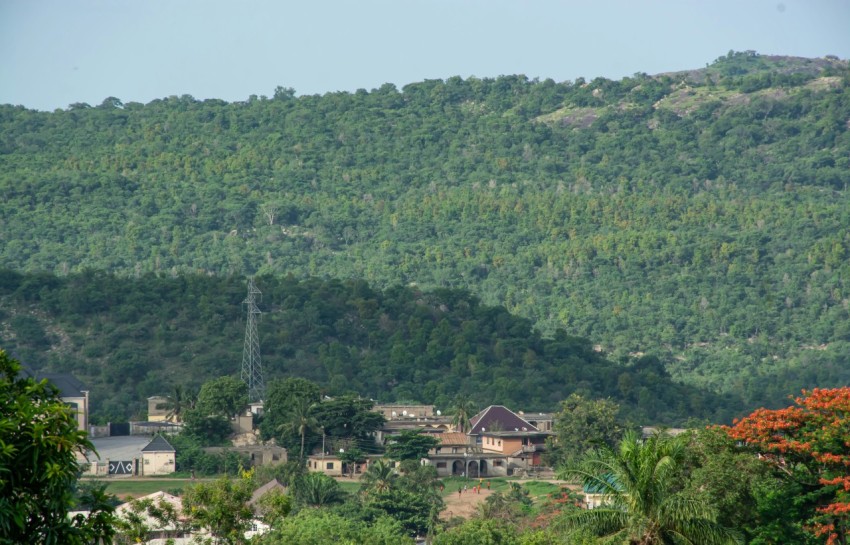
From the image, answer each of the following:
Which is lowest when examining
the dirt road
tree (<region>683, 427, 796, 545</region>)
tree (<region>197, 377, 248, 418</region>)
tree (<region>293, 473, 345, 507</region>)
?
the dirt road

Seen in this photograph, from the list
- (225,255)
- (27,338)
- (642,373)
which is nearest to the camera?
(27,338)

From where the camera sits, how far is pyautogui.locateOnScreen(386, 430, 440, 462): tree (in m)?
88.9

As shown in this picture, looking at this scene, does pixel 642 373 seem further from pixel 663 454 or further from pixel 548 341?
pixel 663 454

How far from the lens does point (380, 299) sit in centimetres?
14262

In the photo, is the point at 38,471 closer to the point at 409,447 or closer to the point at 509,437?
the point at 409,447

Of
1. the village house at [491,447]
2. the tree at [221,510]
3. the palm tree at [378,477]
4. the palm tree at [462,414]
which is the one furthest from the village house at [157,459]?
the tree at [221,510]

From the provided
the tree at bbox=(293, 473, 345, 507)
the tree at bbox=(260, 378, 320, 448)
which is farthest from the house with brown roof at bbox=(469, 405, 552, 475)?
the tree at bbox=(293, 473, 345, 507)

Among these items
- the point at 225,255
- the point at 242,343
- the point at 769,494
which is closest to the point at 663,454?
the point at 769,494

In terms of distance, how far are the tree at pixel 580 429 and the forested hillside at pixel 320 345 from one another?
46.8 ft

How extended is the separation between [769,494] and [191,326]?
91.8 meters

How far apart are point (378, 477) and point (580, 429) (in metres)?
19.0

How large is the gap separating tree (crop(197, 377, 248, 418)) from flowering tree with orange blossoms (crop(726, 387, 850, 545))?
56158mm

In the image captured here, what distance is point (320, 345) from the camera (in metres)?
130

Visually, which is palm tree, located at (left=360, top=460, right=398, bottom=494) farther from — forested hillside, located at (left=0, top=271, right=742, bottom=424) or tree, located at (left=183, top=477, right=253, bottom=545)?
tree, located at (left=183, top=477, right=253, bottom=545)
